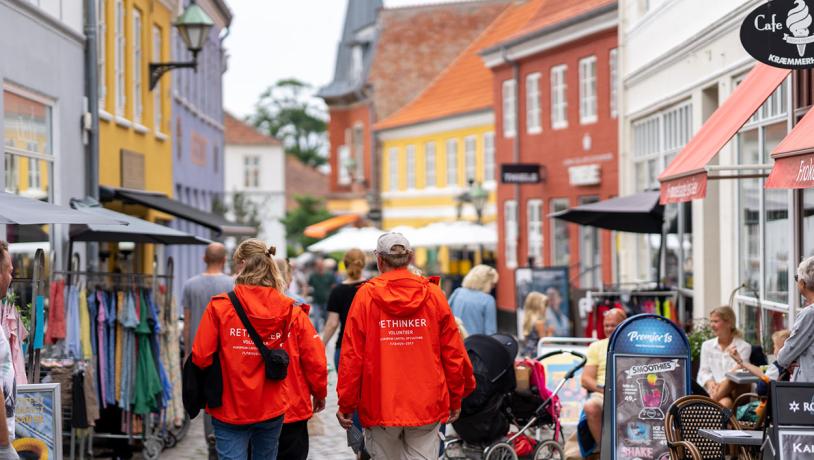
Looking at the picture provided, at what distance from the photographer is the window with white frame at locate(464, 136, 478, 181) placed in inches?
1617

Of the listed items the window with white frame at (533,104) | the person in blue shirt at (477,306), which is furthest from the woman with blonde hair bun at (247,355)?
the window with white frame at (533,104)

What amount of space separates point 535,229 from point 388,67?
21.2m

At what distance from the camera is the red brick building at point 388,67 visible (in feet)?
169

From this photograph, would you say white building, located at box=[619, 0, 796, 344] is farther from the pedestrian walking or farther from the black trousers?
the pedestrian walking

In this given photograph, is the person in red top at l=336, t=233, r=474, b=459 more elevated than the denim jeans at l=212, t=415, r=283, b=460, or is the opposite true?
the person in red top at l=336, t=233, r=474, b=459

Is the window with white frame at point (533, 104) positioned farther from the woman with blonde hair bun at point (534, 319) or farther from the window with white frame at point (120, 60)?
the woman with blonde hair bun at point (534, 319)

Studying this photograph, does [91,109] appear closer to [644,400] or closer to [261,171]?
[644,400]

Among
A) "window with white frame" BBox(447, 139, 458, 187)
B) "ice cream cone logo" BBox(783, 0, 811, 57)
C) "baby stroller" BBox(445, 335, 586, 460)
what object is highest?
"window with white frame" BBox(447, 139, 458, 187)

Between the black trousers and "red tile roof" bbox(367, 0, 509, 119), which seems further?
"red tile roof" bbox(367, 0, 509, 119)

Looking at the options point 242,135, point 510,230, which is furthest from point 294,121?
point 510,230

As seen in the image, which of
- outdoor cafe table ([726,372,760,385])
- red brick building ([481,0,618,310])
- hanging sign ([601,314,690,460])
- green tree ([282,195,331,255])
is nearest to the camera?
hanging sign ([601,314,690,460])

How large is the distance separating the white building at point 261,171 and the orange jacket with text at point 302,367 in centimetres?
6502

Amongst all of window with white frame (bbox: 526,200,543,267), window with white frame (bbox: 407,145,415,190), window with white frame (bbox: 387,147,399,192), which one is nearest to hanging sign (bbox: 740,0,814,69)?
window with white frame (bbox: 526,200,543,267)

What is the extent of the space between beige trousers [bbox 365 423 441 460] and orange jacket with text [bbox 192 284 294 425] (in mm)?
626
